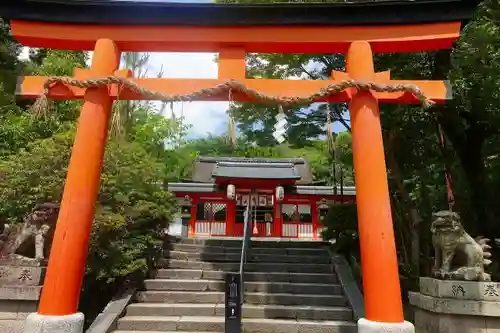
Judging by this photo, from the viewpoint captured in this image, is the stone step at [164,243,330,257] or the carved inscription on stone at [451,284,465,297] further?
the stone step at [164,243,330,257]

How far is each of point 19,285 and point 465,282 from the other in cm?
611

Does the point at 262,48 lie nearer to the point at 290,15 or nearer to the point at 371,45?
the point at 290,15

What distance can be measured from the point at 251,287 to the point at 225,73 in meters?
4.28

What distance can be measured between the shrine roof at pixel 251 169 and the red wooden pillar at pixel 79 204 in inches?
467

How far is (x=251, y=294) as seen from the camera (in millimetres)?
7348

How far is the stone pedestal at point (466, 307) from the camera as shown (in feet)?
16.4

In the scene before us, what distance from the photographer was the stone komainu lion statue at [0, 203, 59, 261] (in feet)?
19.5

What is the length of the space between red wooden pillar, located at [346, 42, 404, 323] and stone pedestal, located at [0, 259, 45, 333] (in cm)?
454

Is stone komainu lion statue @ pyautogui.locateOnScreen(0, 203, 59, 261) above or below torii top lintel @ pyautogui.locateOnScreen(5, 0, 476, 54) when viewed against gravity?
below

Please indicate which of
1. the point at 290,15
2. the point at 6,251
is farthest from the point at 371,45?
the point at 6,251

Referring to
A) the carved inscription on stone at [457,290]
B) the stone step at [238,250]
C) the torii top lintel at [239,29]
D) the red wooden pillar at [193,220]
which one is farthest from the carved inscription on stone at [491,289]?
the red wooden pillar at [193,220]

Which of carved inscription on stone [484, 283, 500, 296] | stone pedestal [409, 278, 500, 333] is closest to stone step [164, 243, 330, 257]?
→ stone pedestal [409, 278, 500, 333]

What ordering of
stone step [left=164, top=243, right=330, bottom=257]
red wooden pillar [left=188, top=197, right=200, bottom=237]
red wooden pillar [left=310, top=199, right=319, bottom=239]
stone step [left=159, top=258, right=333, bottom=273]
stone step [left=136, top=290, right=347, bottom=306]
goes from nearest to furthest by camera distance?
stone step [left=136, top=290, right=347, bottom=306]
stone step [left=159, top=258, right=333, bottom=273]
stone step [left=164, top=243, right=330, bottom=257]
red wooden pillar [left=188, top=197, right=200, bottom=237]
red wooden pillar [left=310, top=199, right=319, bottom=239]

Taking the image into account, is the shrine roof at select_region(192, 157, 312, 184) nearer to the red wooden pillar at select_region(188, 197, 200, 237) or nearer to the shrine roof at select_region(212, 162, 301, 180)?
the shrine roof at select_region(212, 162, 301, 180)
